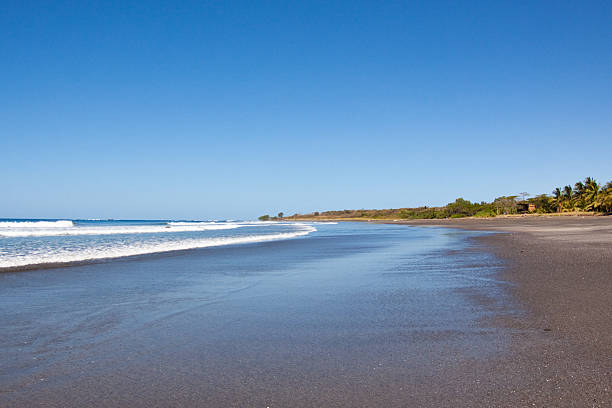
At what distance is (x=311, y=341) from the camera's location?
4535 mm

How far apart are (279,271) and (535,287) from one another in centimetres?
592

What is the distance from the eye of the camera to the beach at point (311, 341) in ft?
10.4

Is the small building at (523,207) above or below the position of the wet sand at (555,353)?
above

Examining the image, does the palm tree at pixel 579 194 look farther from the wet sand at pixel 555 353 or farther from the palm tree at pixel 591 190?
the wet sand at pixel 555 353

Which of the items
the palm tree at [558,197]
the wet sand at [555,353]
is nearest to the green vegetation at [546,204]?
the palm tree at [558,197]

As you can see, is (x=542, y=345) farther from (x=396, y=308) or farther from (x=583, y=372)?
(x=396, y=308)

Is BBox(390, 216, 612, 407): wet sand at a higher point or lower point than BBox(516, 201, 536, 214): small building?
lower

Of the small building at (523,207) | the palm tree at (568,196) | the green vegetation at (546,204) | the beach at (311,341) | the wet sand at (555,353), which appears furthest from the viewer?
the small building at (523,207)

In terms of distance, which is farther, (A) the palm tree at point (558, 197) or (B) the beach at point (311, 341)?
(A) the palm tree at point (558, 197)

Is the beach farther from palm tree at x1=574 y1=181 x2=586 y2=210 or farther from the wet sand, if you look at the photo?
palm tree at x1=574 y1=181 x2=586 y2=210

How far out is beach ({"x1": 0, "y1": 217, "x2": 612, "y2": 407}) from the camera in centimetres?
318

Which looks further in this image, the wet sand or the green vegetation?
the green vegetation

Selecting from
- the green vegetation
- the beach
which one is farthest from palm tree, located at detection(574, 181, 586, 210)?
the beach

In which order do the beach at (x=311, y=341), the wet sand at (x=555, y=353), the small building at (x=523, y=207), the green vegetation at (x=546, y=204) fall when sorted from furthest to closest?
1. the small building at (x=523, y=207)
2. the green vegetation at (x=546, y=204)
3. the beach at (x=311, y=341)
4. the wet sand at (x=555, y=353)
